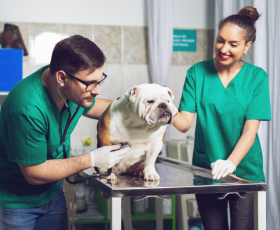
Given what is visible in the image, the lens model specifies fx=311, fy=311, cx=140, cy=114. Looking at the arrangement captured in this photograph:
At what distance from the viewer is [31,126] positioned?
1022mm

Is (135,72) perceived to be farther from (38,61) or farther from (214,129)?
(214,129)

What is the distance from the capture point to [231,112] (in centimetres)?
135

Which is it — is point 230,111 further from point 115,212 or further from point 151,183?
point 115,212

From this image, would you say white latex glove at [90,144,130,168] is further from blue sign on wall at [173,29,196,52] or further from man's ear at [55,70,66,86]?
blue sign on wall at [173,29,196,52]

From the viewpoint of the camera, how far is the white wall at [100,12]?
2725 mm

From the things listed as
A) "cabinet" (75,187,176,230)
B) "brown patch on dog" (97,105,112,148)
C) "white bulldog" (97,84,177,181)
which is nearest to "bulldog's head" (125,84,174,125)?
"white bulldog" (97,84,177,181)

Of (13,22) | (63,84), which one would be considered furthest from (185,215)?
(13,22)

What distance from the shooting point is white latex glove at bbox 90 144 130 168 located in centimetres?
112

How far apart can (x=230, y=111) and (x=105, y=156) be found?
0.59 m

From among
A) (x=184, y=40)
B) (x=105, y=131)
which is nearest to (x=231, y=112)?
(x=105, y=131)

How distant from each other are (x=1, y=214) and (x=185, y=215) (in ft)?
5.46

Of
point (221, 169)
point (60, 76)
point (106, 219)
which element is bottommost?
point (106, 219)

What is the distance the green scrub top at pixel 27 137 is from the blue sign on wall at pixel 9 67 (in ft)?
4.54

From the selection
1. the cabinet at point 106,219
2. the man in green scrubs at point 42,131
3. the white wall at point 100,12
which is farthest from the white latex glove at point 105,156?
the white wall at point 100,12
